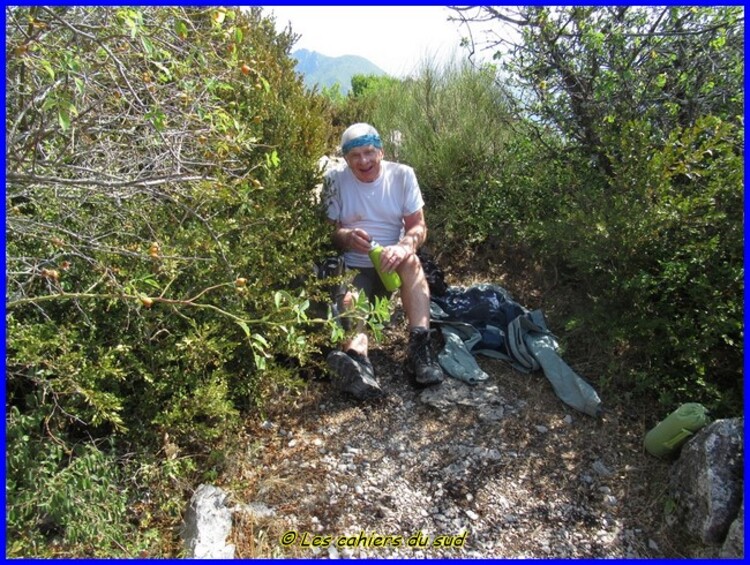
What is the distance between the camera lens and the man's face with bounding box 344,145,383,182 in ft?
10.1

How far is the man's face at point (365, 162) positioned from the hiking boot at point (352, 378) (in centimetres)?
107

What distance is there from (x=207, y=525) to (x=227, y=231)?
1.18 m

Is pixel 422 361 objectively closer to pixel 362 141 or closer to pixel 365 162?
pixel 365 162

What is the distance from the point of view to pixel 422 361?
285cm

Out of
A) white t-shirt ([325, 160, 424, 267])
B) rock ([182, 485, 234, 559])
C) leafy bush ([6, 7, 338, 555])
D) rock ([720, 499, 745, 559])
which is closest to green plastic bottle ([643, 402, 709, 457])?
rock ([720, 499, 745, 559])

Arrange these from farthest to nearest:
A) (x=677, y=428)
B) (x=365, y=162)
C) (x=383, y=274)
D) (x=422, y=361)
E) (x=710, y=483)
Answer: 1. (x=365, y=162)
2. (x=383, y=274)
3. (x=422, y=361)
4. (x=677, y=428)
5. (x=710, y=483)

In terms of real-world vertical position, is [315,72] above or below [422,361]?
above

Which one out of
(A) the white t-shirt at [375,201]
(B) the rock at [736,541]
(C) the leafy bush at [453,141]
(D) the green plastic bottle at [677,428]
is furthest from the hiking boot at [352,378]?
(C) the leafy bush at [453,141]

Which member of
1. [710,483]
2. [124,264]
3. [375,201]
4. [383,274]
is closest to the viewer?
[710,483]

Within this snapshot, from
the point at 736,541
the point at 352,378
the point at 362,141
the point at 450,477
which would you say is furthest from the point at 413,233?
the point at 736,541

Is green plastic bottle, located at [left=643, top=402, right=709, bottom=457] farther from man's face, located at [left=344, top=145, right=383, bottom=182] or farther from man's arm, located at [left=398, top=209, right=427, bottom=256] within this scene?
man's face, located at [left=344, top=145, right=383, bottom=182]

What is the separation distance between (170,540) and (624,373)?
2260 mm

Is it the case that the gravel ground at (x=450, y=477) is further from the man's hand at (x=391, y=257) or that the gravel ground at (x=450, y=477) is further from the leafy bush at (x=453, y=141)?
the leafy bush at (x=453, y=141)

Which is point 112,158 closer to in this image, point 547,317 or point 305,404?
point 305,404
